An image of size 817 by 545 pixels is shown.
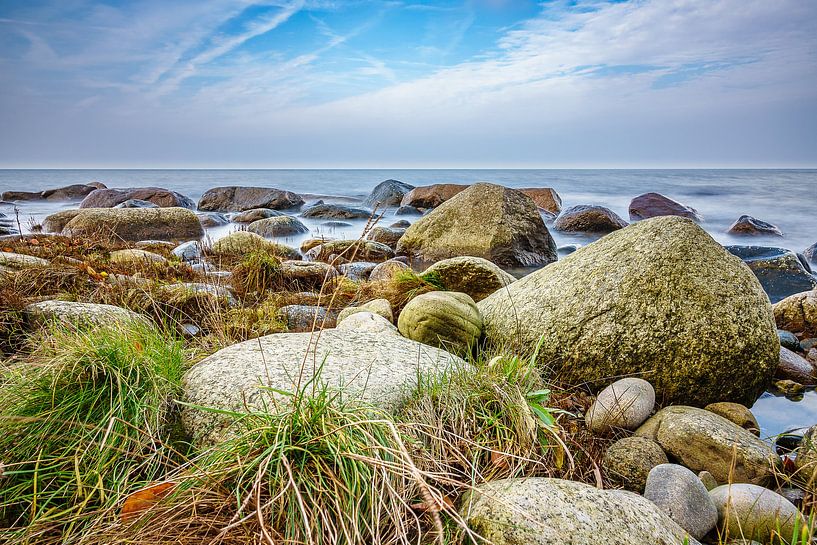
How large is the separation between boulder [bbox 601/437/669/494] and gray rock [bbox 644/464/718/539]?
256 mm

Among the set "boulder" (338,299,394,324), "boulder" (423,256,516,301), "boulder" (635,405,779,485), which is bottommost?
"boulder" (635,405,779,485)

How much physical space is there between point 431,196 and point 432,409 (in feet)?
67.5

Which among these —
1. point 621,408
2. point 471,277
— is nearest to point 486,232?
point 471,277

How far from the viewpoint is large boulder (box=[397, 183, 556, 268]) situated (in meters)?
11.1

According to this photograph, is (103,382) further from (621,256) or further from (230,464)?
(621,256)

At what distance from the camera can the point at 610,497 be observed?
2.21 m

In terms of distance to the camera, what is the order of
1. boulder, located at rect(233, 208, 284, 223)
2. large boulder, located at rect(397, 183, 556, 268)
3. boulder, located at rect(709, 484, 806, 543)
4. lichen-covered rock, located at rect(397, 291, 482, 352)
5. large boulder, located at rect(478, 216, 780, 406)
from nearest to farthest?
boulder, located at rect(709, 484, 806, 543) → large boulder, located at rect(478, 216, 780, 406) → lichen-covered rock, located at rect(397, 291, 482, 352) → large boulder, located at rect(397, 183, 556, 268) → boulder, located at rect(233, 208, 284, 223)

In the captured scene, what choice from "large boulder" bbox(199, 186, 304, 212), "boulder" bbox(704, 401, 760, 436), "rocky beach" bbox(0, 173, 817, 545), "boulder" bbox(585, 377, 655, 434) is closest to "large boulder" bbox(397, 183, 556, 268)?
"rocky beach" bbox(0, 173, 817, 545)

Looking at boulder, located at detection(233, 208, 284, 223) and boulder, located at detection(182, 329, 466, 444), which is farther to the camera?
boulder, located at detection(233, 208, 284, 223)

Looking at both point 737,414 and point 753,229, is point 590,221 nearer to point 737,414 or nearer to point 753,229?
point 753,229

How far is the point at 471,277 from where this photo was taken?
666cm

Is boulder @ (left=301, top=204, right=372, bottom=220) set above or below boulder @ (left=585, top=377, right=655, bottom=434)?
below

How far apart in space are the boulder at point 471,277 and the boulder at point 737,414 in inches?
118

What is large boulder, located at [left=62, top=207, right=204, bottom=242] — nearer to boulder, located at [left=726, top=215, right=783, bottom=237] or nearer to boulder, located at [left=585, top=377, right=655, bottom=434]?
boulder, located at [left=585, top=377, right=655, bottom=434]
